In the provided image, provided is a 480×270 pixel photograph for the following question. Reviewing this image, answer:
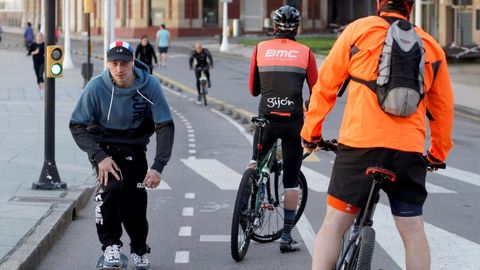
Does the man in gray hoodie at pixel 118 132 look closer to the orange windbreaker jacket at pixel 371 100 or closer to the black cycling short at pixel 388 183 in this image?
the orange windbreaker jacket at pixel 371 100

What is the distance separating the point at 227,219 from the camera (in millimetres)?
10719

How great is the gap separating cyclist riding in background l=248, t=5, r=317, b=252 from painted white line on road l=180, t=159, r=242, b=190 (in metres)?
4.36

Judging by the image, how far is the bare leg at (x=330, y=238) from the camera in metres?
5.73

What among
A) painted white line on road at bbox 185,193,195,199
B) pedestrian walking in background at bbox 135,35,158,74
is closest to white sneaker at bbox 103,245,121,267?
painted white line on road at bbox 185,193,195,199

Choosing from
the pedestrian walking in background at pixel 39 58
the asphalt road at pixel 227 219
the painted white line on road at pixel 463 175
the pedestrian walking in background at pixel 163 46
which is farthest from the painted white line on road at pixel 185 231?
the pedestrian walking in background at pixel 163 46

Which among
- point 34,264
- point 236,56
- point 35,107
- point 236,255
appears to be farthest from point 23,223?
point 236,56

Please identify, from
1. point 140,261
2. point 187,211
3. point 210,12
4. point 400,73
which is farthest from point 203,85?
point 210,12

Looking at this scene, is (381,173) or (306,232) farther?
(306,232)

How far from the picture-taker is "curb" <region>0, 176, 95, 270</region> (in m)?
7.87

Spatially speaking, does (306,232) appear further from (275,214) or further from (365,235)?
(365,235)

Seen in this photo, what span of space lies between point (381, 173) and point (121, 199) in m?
2.81

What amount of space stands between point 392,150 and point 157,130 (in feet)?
8.41

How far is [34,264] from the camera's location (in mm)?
8266

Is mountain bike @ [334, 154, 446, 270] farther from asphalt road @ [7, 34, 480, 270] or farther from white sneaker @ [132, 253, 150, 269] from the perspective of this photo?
asphalt road @ [7, 34, 480, 270]
